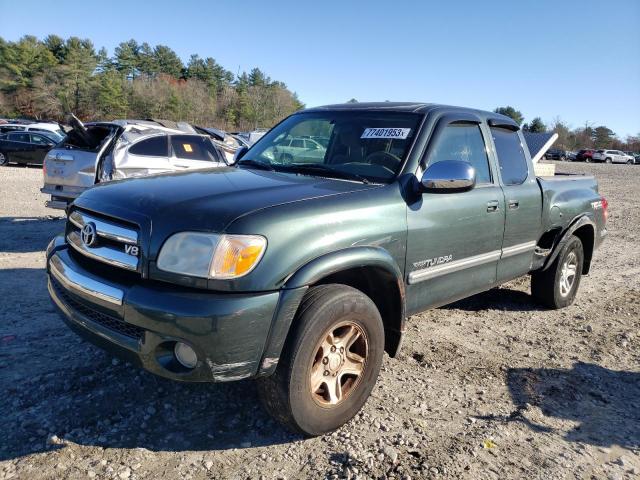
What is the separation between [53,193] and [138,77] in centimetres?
8507

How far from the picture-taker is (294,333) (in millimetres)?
2531

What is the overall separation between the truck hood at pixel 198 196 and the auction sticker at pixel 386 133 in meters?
0.57

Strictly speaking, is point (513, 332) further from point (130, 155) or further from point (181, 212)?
point (130, 155)

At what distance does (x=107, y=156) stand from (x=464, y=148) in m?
5.69

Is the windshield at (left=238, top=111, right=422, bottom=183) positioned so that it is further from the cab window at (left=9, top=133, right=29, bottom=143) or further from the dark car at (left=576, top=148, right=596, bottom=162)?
the dark car at (left=576, top=148, right=596, bottom=162)

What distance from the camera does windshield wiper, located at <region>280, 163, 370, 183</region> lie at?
10.9ft

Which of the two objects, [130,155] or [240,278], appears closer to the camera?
[240,278]

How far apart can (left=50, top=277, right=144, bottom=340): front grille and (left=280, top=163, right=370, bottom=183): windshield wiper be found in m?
1.60

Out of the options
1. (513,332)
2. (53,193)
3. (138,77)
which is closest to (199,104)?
(138,77)

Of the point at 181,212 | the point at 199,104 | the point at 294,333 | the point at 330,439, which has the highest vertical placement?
the point at 199,104

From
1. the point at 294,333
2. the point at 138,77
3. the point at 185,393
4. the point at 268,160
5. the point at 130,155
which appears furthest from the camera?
the point at 138,77

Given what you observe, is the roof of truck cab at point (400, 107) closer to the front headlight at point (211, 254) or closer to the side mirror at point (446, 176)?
the side mirror at point (446, 176)

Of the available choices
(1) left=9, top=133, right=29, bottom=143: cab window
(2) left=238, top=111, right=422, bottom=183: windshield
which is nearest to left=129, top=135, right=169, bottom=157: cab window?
(2) left=238, top=111, right=422, bottom=183: windshield

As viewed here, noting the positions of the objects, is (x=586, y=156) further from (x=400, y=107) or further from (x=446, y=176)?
(x=446, y=176)
